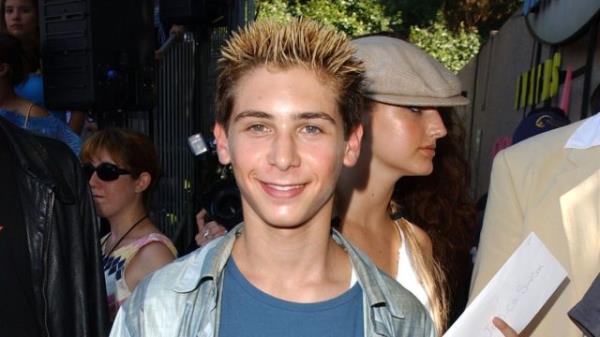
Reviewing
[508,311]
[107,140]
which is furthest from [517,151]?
[107,140]

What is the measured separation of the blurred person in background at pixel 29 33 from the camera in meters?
5.39

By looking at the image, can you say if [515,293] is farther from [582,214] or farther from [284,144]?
[284,144]

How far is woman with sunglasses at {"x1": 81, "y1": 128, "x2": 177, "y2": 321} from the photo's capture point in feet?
11.2

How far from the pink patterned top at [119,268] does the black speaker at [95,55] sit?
77.6 inches

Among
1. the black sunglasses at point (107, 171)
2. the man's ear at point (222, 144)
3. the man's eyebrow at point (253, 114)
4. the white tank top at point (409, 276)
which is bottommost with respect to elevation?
the white tank top at point (409, 276)

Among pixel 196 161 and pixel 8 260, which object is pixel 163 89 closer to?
pixel 196 161

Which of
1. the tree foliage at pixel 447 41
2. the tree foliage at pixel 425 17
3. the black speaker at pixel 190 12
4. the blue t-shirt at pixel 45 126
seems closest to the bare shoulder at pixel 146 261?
the blue t-shirt at pixel 45 126

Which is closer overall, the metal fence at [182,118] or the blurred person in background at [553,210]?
the blurred person in background at [553,210]

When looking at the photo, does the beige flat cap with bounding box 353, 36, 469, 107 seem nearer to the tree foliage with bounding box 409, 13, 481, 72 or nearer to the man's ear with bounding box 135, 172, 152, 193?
the man's ear with bounding box 135, 172, 152, 193

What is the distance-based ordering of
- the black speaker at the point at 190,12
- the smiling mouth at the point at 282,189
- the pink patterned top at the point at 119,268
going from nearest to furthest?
the smiling mouth at the point at 282,189 < the pink patterned top at the point at 119,268 < the black speaker at the point at 190,12

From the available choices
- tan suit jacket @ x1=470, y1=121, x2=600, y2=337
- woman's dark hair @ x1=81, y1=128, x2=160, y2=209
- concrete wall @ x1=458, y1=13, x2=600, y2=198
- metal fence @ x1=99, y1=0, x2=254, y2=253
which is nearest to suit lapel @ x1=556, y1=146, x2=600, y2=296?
tan suit jacket @ x1=470, y1=121, x2=600, y2=337

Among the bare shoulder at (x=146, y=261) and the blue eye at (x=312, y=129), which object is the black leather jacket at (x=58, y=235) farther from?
the blue eye at (x=312, y=129)

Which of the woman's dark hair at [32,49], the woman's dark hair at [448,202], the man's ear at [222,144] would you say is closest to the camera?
the man's ear at [222,144]

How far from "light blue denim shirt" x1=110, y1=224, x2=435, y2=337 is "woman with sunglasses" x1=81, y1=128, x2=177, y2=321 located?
4.90 ft
